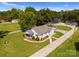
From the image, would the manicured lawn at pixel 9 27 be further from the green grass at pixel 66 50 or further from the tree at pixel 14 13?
the green grass at pixel 66 50

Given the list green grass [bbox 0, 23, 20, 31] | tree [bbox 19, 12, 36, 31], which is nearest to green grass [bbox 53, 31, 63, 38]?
tree [bbox 19, 12, 36, 31]

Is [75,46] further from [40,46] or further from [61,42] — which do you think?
[40,46]

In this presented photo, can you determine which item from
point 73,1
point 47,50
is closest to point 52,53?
point 47,50

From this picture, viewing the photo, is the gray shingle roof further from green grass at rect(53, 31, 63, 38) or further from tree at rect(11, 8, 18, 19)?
tree at rect(11, 8, 18, 19)

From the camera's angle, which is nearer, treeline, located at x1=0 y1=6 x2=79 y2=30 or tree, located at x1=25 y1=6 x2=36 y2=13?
tree, located at x1=25 y1=6 x2=36 y2=13

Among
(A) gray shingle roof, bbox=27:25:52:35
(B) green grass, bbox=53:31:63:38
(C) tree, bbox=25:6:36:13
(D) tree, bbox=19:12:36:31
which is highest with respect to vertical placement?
(C) tree, bbox=25:6:36:13
